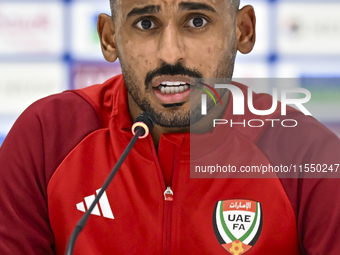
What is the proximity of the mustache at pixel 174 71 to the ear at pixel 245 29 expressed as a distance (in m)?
0.23

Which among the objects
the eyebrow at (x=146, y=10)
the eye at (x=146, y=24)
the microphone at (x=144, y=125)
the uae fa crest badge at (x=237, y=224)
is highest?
the eyebrow at (x=146, y=10)

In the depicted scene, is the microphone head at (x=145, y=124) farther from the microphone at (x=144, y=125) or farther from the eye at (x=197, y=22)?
the eye at (x=197, y=22)

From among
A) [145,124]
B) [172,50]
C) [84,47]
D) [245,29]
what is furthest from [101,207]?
[84,47]

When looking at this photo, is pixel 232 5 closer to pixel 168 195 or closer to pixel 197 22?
pixel 197 22

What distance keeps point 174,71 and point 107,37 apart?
35 centimetres

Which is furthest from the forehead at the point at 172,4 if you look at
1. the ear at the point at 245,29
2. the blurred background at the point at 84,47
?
the blurred background at the point at 84,47

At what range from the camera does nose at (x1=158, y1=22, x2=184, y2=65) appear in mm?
930

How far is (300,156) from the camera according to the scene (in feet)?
3.30

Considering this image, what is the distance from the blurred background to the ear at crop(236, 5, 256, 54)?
105 centimetres

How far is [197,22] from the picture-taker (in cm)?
99

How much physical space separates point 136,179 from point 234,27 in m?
0.47

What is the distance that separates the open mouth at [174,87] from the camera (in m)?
0.95

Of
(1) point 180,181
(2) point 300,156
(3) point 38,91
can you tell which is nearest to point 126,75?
(1) point 180,181

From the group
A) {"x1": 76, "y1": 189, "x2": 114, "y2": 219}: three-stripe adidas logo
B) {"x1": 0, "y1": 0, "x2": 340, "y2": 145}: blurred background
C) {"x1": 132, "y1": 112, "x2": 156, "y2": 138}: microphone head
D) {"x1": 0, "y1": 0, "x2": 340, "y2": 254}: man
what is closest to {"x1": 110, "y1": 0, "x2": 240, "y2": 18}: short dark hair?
{"x1": 0, "y1": 0, "x2": 340, "y2": 254}: man
